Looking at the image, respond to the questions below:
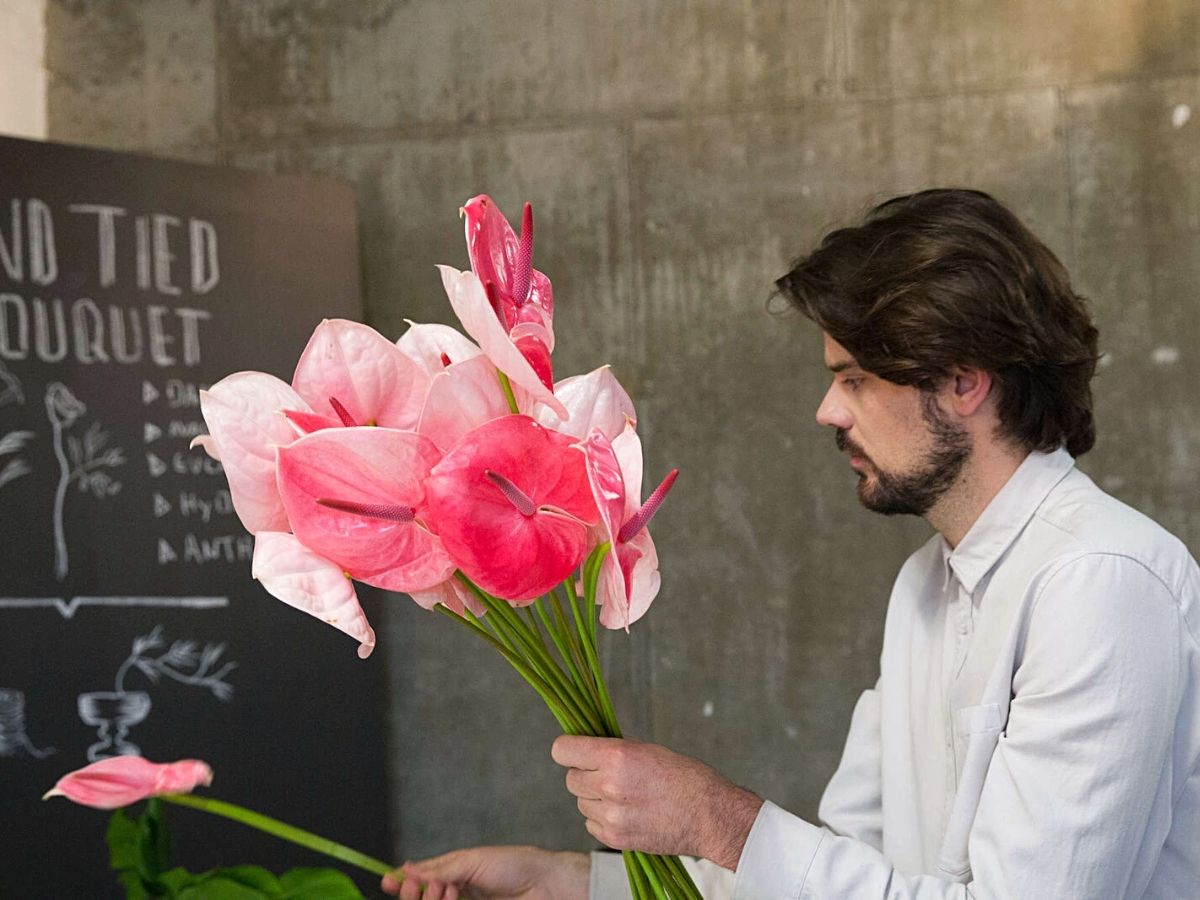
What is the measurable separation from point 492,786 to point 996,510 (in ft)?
7.12

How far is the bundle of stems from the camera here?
767 millimetres

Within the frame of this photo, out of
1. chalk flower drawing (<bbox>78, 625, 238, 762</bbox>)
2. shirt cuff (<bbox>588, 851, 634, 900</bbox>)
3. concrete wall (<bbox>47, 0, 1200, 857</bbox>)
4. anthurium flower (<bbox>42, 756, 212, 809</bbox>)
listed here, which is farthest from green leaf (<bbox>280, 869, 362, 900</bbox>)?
concrete wall (<bbox>47, 0, 1200, 857</bbox>)

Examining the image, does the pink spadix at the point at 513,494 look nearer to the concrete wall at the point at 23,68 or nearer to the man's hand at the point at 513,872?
the man's hand at the point at 513,872

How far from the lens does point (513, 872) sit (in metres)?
1.24

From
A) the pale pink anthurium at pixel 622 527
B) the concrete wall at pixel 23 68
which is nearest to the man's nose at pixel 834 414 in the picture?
the pale pink anthurium at pixel 622 527

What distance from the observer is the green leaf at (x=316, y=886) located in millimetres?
668

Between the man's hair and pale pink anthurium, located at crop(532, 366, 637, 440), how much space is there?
33.1 inches

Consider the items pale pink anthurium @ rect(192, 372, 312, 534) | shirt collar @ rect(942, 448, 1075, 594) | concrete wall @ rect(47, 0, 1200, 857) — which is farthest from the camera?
concrete wall @ rect(47, 0, 1200, 857)

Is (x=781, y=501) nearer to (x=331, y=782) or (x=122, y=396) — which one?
(x=331, y=782)

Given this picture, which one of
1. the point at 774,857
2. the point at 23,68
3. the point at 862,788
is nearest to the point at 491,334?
the point at 774,857

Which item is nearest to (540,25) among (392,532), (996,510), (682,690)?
(682,690)

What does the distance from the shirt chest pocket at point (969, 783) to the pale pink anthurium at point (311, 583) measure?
0.88m

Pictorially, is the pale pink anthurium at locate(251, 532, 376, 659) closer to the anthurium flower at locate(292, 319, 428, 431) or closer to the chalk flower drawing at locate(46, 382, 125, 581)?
the anthurium flower at locate(292, 319, 428, 431)

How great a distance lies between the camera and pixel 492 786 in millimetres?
3346
